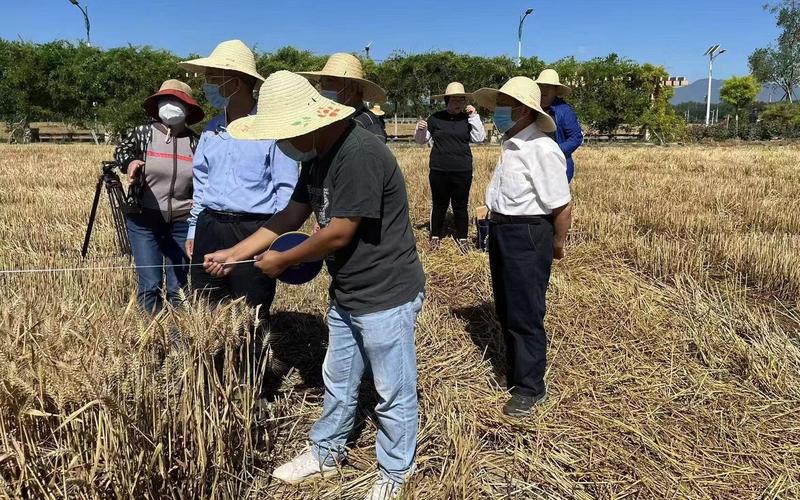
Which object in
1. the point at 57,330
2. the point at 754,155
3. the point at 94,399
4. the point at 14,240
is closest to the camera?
the point at 94,399

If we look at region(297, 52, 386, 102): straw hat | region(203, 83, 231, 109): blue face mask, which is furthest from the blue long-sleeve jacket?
region(203, 83, 231, 109): blue face mask

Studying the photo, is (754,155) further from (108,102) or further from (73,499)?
(108,102)

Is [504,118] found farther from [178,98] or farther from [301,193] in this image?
[178,98]

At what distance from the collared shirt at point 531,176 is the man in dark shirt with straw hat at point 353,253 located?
3.03ft

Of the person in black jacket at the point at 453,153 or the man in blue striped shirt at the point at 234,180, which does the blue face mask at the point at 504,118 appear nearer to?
the man in blue striped shirt at the point at 234,180

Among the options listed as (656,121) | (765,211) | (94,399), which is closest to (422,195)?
(765,211)

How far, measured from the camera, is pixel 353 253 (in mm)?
2162

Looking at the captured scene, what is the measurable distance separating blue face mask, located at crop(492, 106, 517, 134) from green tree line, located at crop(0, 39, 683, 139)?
62.2ft

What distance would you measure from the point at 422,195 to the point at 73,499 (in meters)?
8.01

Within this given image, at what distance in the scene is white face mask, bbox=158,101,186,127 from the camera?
11.0 ft

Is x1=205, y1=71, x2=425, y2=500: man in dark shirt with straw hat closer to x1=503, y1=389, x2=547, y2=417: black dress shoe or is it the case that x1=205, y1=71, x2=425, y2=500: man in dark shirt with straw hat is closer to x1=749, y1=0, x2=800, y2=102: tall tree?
x1=503, y1=389, x2=547, y2=417: black dress shoe

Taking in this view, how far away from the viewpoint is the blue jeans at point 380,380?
221 centimetres

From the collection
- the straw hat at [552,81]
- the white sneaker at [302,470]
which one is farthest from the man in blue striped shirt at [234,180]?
the straw hat at [552,81]

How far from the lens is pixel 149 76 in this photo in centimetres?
2261
